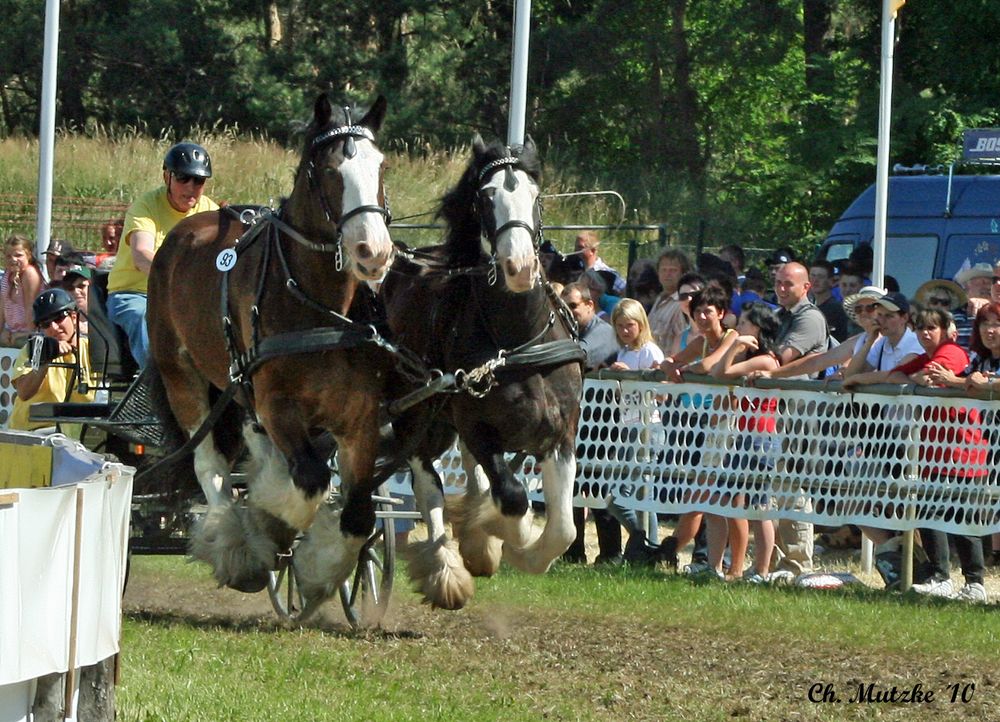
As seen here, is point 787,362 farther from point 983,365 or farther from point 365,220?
point 365,220

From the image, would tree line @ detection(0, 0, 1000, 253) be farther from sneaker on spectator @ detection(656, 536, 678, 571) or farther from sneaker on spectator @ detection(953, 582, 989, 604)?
sneaker on spectator @ detection(953, 582, 989, 604)

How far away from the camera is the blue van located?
45.7 feet

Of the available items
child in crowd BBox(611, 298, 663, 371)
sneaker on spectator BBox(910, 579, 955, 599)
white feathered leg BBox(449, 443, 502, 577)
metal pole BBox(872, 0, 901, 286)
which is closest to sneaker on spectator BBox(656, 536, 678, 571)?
child in crowd BBox(611, 298, 663, 371)

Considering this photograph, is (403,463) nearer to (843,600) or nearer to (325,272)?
(325,272)

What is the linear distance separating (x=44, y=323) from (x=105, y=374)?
0.85 meters

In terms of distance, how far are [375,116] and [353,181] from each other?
1.77 feet

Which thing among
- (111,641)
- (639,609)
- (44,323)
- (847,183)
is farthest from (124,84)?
(111,641)

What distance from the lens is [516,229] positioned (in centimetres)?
664

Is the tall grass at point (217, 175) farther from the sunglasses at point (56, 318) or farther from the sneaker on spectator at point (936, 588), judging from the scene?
the sneaker on spectator at point (936, 588)

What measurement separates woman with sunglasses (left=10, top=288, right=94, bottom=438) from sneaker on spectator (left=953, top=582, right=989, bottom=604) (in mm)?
4656

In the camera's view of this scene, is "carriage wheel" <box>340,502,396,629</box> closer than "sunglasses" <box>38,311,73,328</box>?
Yes

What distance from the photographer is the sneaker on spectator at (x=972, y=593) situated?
8.67 metres

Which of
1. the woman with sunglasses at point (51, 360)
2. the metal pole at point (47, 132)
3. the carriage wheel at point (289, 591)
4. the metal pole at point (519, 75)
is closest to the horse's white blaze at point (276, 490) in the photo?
the carriage wheel at point (289, 591)

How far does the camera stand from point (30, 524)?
13.6ft
